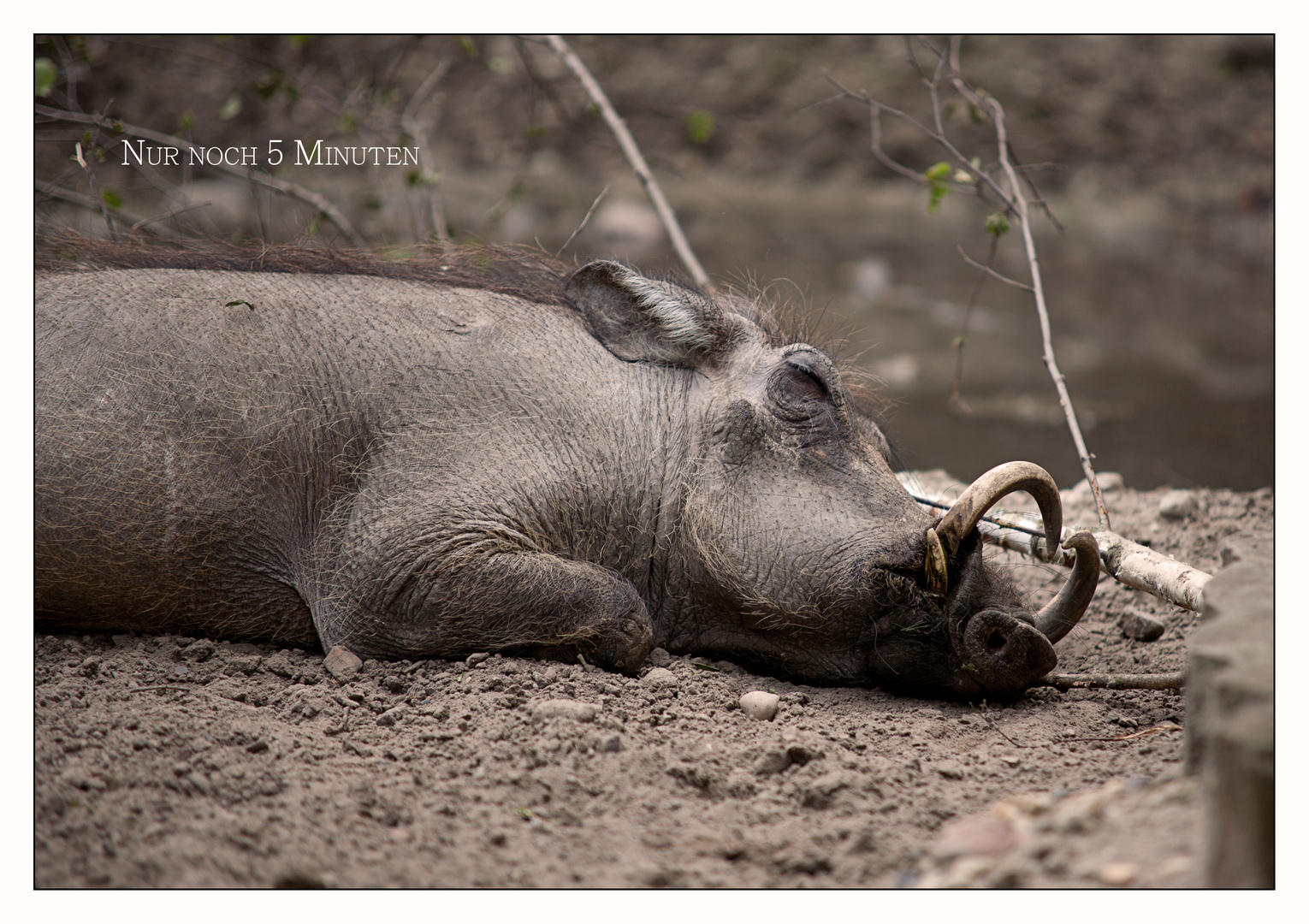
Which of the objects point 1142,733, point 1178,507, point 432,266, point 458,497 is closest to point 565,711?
point 458,497

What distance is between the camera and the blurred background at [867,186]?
5.98 metres

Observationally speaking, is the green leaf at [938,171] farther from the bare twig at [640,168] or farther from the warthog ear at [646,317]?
the warthog ear at [646,317]

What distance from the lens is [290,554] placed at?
2.97m

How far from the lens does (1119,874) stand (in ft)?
5.45

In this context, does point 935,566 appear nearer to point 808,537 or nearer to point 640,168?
point 808,537

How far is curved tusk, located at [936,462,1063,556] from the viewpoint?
2758 millimetres

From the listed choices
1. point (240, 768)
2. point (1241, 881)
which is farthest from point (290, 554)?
point (1241, 881)

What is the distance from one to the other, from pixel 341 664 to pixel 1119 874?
6.37 ft

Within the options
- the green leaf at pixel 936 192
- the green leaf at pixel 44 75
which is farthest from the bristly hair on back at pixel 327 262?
the green leaf at pixel 936 192

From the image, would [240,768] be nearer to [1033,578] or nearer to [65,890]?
[65,890]

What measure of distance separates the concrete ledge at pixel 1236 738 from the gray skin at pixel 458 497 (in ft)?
2.55

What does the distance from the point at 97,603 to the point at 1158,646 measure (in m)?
3.19

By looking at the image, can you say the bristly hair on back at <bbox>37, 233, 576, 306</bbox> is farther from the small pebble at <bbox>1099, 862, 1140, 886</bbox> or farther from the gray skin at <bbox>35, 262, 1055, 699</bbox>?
the small pebble at <bbox>1099, 862, 1140, 886</bbox>

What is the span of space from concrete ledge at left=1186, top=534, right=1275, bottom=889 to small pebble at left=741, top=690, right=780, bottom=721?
39.5 inches
